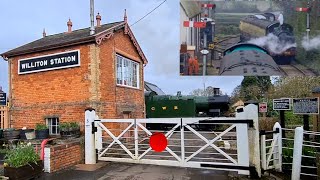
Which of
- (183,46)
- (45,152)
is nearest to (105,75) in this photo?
(45,152)

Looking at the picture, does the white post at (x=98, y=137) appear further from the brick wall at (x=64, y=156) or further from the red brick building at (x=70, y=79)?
the red brick building at (x=70, y=79)

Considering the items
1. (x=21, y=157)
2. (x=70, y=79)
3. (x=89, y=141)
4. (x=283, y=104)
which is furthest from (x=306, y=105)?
(x=70, y=79)

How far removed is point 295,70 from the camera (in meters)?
17.6

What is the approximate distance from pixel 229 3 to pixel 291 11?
12.1 feet

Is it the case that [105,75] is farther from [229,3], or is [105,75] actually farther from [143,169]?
[229,3]

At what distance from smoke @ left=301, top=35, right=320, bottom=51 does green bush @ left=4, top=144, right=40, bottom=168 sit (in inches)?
618

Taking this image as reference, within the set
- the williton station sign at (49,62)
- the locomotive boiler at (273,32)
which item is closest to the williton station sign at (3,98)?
the williton station sign at (49,62)

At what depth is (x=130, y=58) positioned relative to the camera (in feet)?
44.2

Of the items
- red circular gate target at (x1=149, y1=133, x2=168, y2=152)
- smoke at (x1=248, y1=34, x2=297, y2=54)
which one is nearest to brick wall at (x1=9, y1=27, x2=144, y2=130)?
red circular gate target at (x1=149, y1=133, x2=168, y2=152)

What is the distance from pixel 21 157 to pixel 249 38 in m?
14.5

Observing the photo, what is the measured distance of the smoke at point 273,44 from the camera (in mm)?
17562

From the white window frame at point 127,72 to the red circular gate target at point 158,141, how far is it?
497 centimetres

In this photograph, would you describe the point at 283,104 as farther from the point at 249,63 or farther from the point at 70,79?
the point at 249,63

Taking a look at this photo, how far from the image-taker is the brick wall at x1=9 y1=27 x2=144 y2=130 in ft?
34.3
